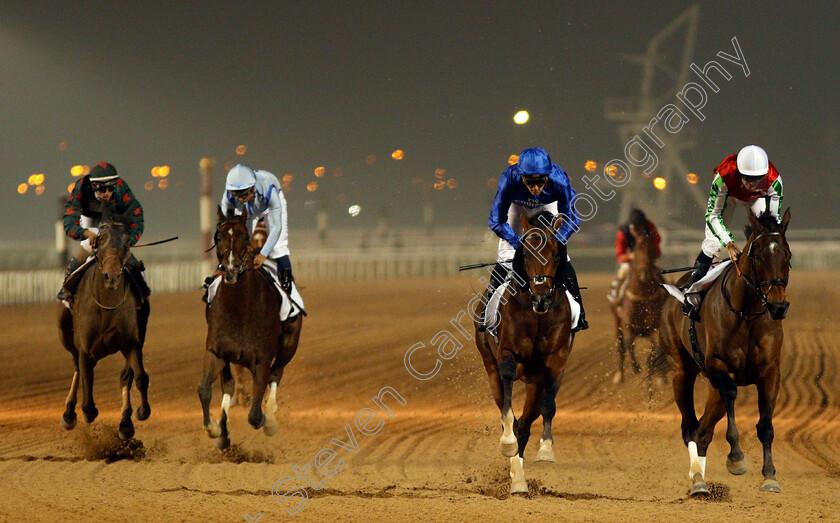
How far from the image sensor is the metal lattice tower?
28.4 m

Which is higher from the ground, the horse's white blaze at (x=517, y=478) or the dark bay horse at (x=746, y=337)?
the dark bay horse at (x=746, y=337)

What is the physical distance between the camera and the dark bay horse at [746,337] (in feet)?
16.8

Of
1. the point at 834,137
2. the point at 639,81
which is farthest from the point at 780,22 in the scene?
the point at 639,81

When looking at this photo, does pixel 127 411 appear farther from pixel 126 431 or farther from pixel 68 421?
pixel 68 421

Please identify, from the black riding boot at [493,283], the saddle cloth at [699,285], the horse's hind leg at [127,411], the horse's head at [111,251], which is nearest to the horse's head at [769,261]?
the saddle cloth at [699,285]

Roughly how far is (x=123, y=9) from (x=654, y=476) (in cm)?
4597

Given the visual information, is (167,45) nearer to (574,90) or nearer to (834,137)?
(574,90)

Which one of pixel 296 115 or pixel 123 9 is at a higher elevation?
pixel 123 9

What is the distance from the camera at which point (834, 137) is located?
3228 centimetres

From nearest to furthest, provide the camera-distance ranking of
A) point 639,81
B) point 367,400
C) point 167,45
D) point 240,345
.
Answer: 1. point 240,345
2. point 367,400
3. point 639,81
4. point 167,45

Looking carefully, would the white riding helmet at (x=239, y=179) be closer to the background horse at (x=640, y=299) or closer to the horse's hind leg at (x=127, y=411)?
the horse's hind leg at (x=127, y=411)

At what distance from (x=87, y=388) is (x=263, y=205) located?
2.02 meters

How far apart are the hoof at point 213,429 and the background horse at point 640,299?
5.34m

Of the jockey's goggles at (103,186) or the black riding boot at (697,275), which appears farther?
the jockey's goggles at (103,186)
